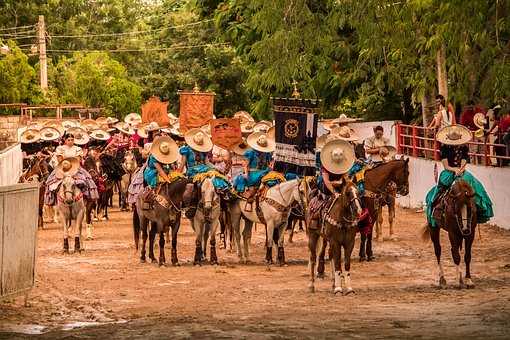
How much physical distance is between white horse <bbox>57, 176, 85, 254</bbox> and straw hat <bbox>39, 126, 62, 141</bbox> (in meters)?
16.5

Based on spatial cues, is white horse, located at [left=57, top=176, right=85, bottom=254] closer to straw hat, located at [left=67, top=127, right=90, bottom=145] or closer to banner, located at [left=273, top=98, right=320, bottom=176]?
banner, located at [left=273, top=98, right=320, bottom=176]

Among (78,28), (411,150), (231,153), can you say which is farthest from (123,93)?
(231,153)

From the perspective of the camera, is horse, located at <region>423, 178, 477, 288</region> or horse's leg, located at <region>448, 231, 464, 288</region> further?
horse's leg, located at <region>448, 231, 464, 288</region>

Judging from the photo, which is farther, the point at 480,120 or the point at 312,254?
the point at 480,120

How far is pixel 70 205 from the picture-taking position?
27.2 metres

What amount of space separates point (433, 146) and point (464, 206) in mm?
16838

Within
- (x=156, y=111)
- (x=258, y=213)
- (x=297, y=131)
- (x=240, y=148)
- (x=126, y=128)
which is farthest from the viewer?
(x=126, y=128)

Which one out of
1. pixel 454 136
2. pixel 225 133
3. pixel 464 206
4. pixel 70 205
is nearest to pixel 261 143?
pixel 225 133

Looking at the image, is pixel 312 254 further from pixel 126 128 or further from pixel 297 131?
pixel 126 128

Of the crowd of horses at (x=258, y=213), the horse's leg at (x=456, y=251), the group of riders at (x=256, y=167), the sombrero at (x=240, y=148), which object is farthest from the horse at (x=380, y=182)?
the horse's leg at (x=456, y=251)

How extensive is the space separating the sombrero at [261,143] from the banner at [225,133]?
256 cm

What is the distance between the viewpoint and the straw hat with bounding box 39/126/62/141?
143 ft

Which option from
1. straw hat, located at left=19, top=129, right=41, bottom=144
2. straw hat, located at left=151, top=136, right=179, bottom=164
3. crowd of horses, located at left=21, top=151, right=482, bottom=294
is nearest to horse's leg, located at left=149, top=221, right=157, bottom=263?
crowd of horses, located at left=21, top=151, right=482, bottom=294

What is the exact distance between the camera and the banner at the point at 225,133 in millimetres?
27422
